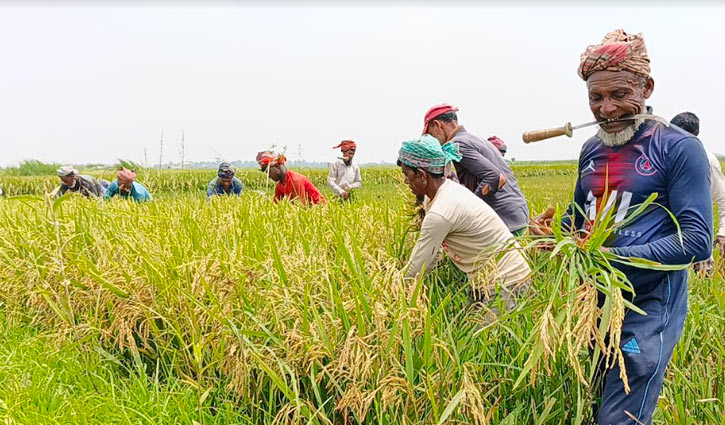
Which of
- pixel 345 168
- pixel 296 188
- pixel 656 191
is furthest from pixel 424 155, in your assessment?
pixel 345 168

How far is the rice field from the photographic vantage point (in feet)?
5.24

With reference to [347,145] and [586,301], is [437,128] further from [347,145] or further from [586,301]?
[347,145]

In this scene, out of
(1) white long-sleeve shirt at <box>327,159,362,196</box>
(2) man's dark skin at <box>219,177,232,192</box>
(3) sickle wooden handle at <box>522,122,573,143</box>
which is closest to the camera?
(3) sickle wooden handle at <box>522,122,573,143</box>

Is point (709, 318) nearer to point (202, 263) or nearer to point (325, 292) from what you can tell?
point (325, 292)

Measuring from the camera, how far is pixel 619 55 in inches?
58.0

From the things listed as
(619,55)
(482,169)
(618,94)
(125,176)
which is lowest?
(125,176)

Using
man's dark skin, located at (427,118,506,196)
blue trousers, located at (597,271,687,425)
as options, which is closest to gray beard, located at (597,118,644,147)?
blue trousers, located at (597,271,687,425)

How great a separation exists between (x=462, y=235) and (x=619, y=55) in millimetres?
994

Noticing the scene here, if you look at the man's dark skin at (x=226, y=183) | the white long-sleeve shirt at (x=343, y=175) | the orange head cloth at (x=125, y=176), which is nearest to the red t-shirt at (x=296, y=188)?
the man's dark skin at (x=226, y=183)

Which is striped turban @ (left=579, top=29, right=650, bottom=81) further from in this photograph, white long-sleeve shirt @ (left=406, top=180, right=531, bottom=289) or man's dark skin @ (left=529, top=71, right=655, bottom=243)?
white long-sleeve shirt @ (left=406, top=180, right=531, bottom=289)

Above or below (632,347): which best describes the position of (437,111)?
above

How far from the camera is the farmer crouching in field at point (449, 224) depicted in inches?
82.4

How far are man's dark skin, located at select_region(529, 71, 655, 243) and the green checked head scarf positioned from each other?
2.43ft

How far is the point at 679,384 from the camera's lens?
1856mm
